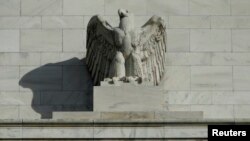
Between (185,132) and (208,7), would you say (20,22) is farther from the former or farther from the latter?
(185,132)

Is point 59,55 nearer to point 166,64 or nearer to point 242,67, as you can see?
point 166,64

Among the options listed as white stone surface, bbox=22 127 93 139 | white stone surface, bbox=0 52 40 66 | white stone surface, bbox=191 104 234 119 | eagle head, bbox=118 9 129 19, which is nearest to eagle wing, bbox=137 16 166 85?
eagle head, bbox=118 9 129 19

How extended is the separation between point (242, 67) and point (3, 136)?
6036 mm

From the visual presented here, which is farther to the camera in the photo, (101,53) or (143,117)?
(101,53)

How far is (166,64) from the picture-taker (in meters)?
26.4

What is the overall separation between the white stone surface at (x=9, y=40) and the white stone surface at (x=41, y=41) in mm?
135

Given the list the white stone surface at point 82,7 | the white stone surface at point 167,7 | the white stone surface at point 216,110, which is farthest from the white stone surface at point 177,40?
the white stone surface at point 82,7

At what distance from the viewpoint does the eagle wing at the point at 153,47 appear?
2528 cm

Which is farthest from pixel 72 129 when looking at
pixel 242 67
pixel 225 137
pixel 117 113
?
pixel 242 67

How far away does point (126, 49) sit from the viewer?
2505 centimetres

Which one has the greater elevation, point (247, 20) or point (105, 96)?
point (247, 20)

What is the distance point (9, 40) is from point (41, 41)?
2.36 ft

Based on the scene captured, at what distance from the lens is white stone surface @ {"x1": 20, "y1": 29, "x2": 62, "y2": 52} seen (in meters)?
26.5

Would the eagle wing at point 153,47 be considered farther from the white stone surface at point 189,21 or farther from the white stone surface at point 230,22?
the white stone surface at point 230,22
